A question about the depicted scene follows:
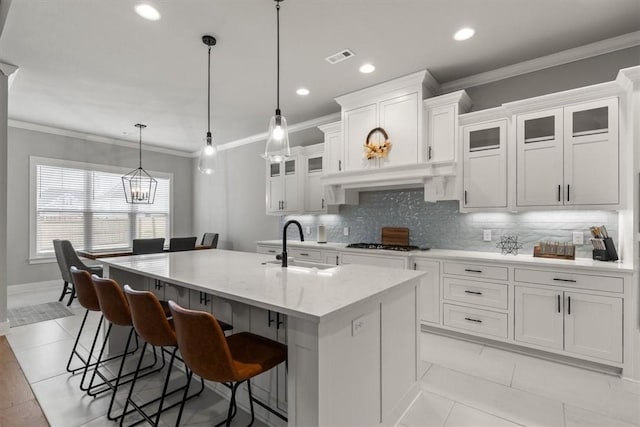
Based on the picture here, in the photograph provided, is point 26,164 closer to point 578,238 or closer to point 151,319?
point 151,319

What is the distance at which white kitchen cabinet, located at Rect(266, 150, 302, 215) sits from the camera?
5062 millimetres

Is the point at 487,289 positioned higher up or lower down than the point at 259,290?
lower down

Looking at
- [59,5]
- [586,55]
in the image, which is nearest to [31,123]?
[59,5]

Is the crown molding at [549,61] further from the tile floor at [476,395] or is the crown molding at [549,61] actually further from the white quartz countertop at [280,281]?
the tile floor at [476,395]

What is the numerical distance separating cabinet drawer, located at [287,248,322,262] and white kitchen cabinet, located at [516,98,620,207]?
8.17 ft

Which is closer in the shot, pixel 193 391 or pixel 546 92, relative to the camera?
pixel 193 391

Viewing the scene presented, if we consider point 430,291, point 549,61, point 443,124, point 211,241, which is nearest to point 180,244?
point 211,241

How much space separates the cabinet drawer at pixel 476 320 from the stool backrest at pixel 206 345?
2576mm

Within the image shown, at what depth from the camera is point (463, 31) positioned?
2752mm

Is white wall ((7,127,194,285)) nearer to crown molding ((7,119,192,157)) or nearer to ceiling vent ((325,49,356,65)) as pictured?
crown molding ((7,119,192,157))

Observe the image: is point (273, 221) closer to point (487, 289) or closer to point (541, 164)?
Answer: point (487, 289)

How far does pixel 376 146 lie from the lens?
3.84 meters

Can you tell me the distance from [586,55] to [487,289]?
2433 millimetres

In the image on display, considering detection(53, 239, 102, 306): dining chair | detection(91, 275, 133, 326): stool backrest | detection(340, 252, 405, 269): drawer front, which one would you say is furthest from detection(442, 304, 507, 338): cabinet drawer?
detection(53, 239, 102, 306): dining chair
